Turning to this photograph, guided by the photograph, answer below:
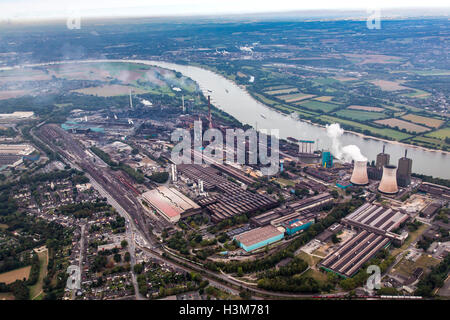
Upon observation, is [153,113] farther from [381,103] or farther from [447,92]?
[447,92]

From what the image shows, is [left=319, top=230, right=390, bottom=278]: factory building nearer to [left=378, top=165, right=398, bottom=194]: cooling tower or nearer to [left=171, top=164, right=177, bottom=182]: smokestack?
[left=378, top=165, right=398, bottom=194]: cooling tower

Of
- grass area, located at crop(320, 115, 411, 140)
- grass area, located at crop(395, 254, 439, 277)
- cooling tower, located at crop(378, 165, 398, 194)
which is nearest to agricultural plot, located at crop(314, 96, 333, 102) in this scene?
grass area, located at crop(320, 115, 411, 140)

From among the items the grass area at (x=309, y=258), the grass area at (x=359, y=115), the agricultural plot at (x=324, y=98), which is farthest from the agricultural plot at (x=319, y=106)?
the grass area at (x=309, y=258)

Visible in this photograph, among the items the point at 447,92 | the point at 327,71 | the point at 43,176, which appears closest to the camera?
the point at 43,176

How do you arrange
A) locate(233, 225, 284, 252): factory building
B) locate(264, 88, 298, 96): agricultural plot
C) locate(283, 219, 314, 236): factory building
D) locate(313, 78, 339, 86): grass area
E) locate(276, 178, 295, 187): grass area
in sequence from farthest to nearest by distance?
locate(313, 78, 339, 86): grass area → locate(264, 88, 298, 96): agricultural plot → locate(276, 178, 295, 187): grass area → locate(283, 219, 314, 236): factory building → locate(233, 225, 284, 252): factory building

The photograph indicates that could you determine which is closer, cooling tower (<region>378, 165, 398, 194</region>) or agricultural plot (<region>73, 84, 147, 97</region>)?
cooling tower (<region>378, 165, 398, 194</region>)

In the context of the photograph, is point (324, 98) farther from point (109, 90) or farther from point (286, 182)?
point (109, 90)

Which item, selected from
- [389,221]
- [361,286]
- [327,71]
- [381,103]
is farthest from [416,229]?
[327,71]
